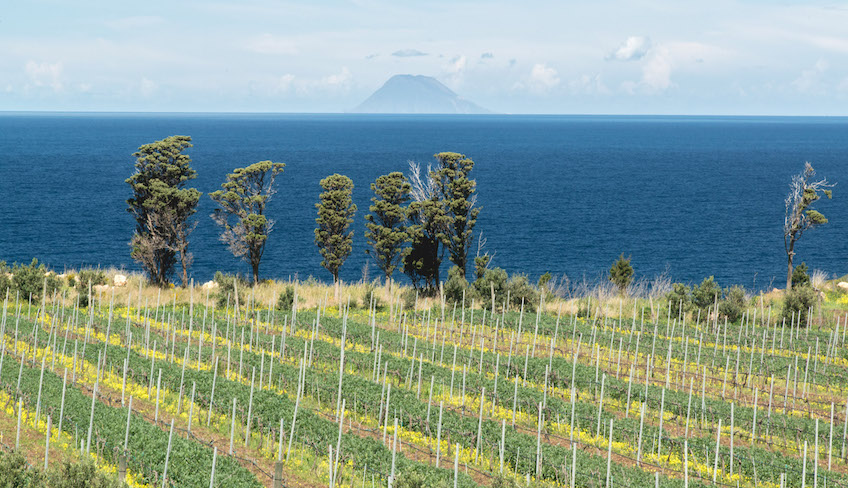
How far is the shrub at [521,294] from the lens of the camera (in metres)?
43.1

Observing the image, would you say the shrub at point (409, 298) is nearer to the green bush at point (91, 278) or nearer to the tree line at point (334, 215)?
the tree line at point (334, 215)

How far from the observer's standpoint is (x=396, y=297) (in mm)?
44375

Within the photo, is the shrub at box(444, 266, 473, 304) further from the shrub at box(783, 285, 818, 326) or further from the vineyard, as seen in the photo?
the shrub at box(783, 285, 818, 326)

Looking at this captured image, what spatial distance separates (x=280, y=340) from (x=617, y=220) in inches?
2966

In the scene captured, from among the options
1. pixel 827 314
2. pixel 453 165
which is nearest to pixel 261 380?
pixel 453 165

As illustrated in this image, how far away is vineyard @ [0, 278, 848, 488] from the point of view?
20109mm

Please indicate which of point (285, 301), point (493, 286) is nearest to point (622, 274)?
point (493, 286)

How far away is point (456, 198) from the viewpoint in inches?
1795

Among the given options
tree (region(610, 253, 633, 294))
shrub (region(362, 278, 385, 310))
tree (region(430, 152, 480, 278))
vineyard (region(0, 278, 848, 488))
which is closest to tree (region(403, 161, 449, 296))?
tree (region(430, 152, 480, 278))

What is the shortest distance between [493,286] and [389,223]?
672 centimetres

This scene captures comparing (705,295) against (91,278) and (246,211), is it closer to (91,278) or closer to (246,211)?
(246,211)

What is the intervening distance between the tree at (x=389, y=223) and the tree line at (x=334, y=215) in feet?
0.18

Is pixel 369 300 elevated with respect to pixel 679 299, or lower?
lower

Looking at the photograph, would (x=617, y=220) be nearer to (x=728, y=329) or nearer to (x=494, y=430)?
(x=728, y=329)
